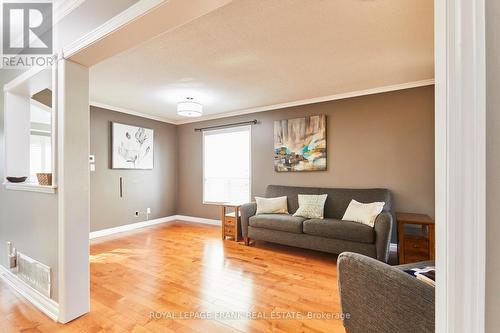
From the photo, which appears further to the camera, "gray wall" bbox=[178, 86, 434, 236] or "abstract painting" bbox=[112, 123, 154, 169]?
"abstract painting" bbox=[112, 123, 154, 169]

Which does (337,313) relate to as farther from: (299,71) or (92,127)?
(92,127)

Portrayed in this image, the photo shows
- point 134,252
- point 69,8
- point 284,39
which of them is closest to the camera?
point 69,8

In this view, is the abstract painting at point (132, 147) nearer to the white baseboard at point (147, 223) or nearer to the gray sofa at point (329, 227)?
the white baseboard at point (147, 223)

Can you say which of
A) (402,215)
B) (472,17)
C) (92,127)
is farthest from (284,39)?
(92,127)

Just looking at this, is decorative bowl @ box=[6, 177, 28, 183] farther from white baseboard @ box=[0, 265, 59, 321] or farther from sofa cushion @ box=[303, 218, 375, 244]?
sofa cushion @ box=[303, 218, 375, 244]

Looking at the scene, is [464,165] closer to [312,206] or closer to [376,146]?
[312,206]

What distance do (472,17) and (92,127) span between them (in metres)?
5.00

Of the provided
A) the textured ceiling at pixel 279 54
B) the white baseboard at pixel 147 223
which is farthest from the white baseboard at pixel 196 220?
the textured ceiling at pixel 279 54

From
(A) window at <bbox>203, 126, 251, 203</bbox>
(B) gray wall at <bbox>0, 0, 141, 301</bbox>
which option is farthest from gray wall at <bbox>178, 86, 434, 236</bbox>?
(B) gray wall at <bbox>0, 0, 141, 301</bbox>

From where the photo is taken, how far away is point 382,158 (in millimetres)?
3592

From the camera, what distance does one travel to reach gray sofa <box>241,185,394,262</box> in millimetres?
2885

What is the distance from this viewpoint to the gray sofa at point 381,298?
2.90 feet

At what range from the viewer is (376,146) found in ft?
12.0

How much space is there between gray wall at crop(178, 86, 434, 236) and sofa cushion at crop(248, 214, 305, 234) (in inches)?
36.1
